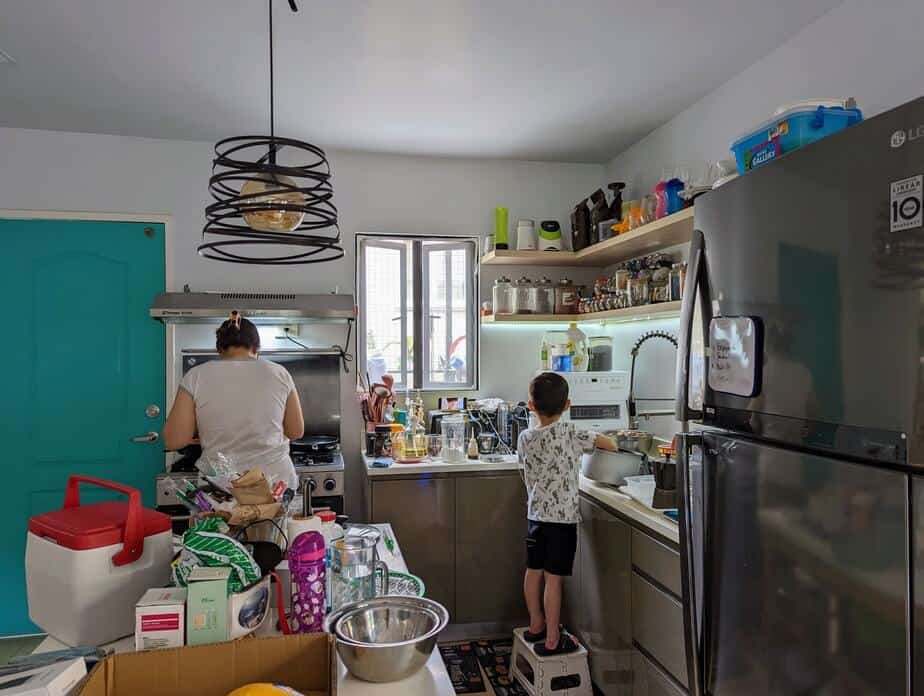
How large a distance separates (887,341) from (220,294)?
9.21ft

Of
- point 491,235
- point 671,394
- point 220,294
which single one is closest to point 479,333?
point 491,235

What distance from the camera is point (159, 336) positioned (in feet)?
10.9

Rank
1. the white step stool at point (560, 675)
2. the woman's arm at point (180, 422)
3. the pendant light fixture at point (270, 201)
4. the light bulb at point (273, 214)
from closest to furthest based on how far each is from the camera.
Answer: the pendant light fixture at point (270, 201) < the light bulb at point (273, 214) < the woman's arm at point (180, 422) < the white step stool at point (560, 675)

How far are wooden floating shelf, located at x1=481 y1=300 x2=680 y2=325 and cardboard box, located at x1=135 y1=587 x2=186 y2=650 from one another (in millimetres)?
2106

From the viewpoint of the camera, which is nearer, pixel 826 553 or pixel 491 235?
pixel 826 553

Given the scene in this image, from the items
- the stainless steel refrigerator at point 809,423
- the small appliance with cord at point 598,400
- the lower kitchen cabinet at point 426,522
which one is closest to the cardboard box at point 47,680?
the stainless steel refrigerator at point 809,423

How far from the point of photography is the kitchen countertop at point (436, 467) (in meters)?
3.01

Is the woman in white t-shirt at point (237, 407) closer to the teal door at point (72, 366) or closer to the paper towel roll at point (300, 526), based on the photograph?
the paper towel roll at point (300, 526)

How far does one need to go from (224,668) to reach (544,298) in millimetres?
2788

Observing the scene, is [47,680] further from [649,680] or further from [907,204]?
[649,680]

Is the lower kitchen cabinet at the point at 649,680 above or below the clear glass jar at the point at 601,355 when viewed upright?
below

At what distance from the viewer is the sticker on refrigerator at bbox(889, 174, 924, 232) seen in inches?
39.1

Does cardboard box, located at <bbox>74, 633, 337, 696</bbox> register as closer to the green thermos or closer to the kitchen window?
the kitchen window

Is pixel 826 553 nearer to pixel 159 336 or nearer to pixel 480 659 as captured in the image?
pixel 480 659
